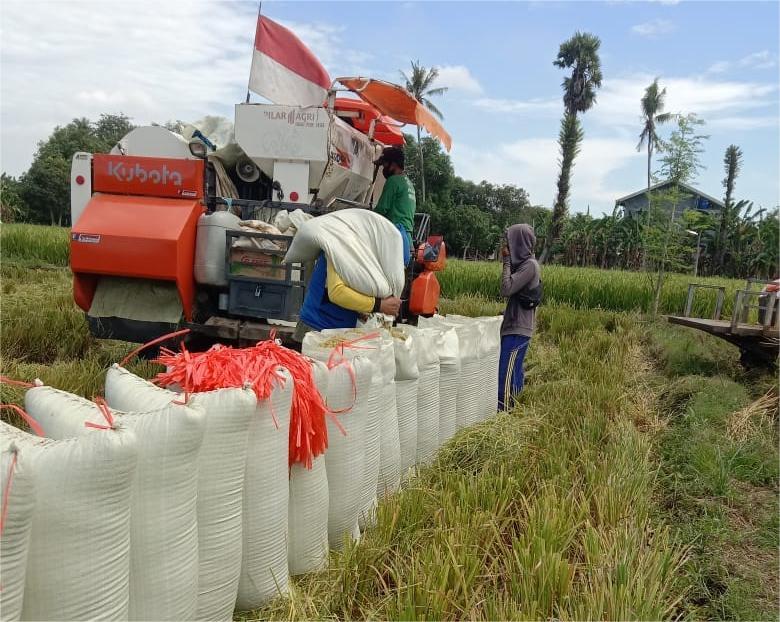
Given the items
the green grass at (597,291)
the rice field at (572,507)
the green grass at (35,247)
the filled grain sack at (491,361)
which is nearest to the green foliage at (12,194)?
the green grass at (35,247)

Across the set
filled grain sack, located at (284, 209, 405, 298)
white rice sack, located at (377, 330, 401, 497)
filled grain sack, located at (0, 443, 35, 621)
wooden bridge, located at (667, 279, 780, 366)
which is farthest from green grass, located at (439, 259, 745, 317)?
filled grain sack, located at (0, 443, 35, 621)

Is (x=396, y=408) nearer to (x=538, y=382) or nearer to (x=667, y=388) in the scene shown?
(x=538, y=382)

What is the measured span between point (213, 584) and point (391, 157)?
4.46m

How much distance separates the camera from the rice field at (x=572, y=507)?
2283mm

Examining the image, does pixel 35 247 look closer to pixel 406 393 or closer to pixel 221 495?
pixel 406 393

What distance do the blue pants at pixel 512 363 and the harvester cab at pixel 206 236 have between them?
763 millimetres

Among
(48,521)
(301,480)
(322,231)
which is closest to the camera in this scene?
(48,521)

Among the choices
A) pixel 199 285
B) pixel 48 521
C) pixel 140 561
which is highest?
pixel 199 285

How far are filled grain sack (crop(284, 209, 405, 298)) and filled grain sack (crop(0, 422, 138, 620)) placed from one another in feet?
6.49

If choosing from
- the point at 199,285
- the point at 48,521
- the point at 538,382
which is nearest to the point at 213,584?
the point at 48,521

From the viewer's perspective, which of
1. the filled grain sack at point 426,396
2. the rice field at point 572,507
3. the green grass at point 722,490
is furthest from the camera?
the filled grain sack at point 426,396

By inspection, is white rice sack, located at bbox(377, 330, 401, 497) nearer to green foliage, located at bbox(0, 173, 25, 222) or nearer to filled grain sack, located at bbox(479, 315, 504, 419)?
filled grain sack, located at bbox(479, 315, 504, 419)

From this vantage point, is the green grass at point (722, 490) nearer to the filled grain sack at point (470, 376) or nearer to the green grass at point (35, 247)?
the filled grain sack at point (470, 376)

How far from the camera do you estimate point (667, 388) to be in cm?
657
